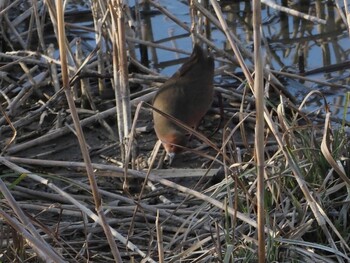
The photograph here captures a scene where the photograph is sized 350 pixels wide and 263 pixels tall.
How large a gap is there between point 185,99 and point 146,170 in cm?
52

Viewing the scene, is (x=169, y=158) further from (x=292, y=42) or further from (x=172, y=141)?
(x=292, y=42)

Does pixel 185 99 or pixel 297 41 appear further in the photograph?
pixel 297 41

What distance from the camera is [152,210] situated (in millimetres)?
4012

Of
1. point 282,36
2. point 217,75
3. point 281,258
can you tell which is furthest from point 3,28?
point 281,258

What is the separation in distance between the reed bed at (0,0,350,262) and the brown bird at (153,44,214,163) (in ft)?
0.35

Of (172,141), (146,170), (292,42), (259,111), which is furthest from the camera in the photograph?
(292,42)

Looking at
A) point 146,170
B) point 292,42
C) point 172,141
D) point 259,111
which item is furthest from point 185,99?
point 259,111

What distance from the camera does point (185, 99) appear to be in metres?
4.86

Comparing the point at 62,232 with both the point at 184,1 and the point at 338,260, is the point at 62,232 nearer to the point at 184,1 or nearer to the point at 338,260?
the point at 338,260

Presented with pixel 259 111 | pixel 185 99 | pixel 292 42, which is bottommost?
pixel 292 42

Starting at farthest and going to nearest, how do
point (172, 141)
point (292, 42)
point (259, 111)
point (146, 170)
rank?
point (292, 42), point (172, 141), point (146, 170), point (259, 111)

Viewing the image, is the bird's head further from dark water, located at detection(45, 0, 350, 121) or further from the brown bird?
dark water, located at detection(45, 0, 350, 121)

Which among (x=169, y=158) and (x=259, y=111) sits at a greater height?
(x=259, y=111)

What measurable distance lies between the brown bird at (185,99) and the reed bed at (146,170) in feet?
0.35
